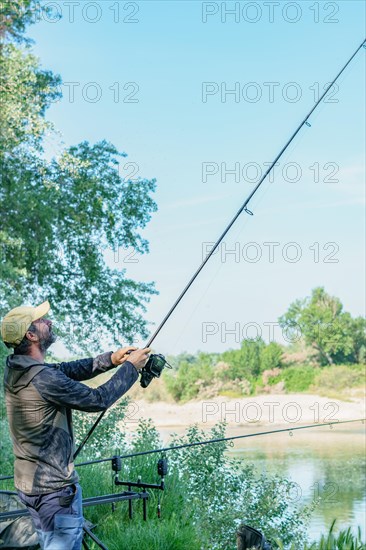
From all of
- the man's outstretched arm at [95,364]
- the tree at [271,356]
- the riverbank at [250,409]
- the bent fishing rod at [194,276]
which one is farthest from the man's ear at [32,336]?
the tree at [271,356]

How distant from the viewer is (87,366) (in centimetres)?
281

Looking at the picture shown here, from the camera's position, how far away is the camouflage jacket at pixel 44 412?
2492 mm

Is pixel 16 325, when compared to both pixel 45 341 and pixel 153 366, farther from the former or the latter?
pixel 153 366

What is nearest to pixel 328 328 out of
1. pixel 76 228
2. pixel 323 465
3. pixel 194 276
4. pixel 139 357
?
pixel 323 465

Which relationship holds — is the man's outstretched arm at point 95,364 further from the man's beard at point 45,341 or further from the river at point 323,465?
the river at point 323,465

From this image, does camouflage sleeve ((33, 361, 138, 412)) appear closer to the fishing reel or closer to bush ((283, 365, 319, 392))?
the fishing reel

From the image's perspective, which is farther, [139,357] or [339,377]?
[339,377]

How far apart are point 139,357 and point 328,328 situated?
60.1 ft

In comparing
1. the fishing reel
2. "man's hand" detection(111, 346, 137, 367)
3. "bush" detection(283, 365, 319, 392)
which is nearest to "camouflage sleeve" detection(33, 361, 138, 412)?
"man's hand" detection(111, 346, 137, 367)

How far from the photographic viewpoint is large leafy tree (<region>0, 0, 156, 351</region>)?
10336 millimetres

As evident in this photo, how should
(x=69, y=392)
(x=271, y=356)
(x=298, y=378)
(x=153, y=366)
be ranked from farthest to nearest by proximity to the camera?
(x=271, y=356), (x=298, y=378), (x=153, y=366), (x=69, y=392)

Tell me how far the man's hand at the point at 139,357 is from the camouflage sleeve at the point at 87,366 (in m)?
0.15

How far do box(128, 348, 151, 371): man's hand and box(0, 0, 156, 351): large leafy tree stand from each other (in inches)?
301

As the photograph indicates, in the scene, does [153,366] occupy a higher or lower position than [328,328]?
lower
